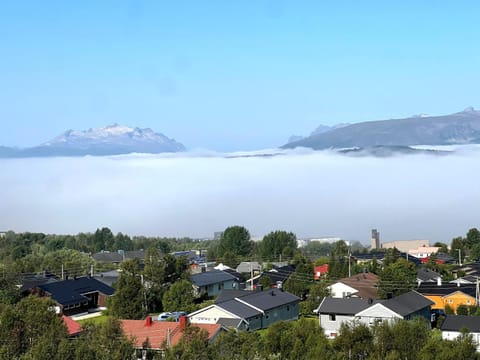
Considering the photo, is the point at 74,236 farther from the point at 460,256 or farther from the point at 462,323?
the point at 462,323

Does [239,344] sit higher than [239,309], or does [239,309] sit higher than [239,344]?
[239,344]

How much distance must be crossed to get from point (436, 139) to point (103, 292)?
163 m

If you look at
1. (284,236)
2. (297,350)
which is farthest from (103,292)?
(284,236)

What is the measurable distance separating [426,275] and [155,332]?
18.7 m

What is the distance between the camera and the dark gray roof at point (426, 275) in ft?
102

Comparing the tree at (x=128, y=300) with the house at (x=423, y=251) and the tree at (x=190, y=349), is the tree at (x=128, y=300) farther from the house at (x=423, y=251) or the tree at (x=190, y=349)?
the house at (x=423, y=251)

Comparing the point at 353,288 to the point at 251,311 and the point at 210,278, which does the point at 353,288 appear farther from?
the point at 210,278

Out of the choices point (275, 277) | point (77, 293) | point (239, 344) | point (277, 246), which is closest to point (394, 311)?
point (239, 344)

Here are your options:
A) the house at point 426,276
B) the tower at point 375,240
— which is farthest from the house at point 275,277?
the tower at point 375,240

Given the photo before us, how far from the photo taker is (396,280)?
2633 centimetres

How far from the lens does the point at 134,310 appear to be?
22812 millimetres

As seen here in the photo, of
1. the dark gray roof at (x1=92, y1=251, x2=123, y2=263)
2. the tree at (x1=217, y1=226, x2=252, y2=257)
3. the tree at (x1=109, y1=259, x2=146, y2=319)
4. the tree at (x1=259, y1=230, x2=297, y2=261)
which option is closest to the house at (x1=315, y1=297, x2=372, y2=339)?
the tree at (x1=109, y1=259, x2=146, y2=319)

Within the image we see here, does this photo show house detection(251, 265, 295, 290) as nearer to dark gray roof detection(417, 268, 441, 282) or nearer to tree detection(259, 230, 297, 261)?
dark gray roof detection(417, 268, 441, 282)

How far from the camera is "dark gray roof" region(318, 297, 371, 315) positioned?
21.0 m
